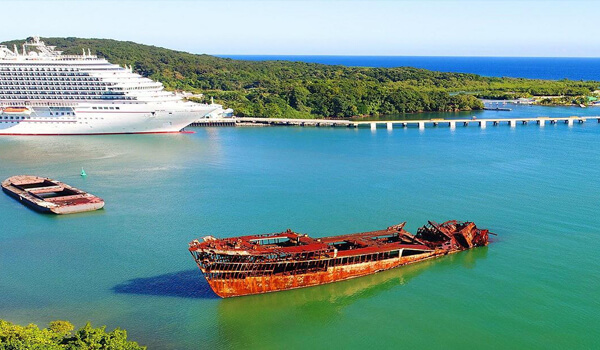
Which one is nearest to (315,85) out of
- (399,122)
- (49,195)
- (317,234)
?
(399,122)

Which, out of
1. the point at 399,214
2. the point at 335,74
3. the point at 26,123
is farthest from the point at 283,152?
the point at 335,74

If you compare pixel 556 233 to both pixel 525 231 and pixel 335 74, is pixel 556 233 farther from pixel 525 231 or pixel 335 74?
pixel 335 74

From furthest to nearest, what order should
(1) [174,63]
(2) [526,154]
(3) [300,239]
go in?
(1) [174,63] < (2) [526,154] < (3) [300,239]

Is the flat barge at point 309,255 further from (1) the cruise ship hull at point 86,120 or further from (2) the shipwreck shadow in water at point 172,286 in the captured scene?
(1) the cruise ship hull at point 86,120

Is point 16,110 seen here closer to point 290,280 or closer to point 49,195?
point 49,195

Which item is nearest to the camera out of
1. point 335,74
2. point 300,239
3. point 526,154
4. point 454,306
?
point 454,306

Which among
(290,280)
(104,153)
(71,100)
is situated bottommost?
(290,280)
